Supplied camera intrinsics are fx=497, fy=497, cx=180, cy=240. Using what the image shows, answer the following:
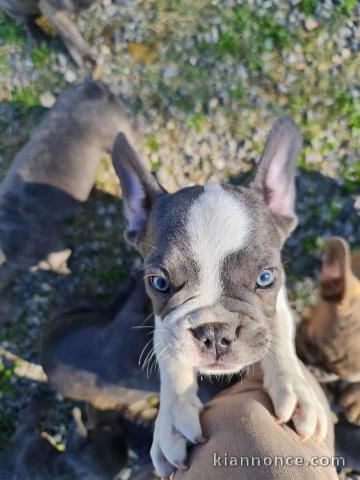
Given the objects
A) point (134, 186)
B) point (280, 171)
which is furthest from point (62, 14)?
point (280, 171)

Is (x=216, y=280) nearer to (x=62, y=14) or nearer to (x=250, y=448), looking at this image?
(x=250, y=448)

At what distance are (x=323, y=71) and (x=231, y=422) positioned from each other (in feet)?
13.0

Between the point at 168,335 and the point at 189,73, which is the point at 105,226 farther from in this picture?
the point at 168,335

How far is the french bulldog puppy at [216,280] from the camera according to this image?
3088mm

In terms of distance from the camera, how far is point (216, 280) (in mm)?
3111

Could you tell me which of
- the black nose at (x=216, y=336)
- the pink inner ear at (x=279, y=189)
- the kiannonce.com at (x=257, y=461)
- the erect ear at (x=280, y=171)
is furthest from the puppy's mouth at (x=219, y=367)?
the pink inner ear at (x=279, y=189)

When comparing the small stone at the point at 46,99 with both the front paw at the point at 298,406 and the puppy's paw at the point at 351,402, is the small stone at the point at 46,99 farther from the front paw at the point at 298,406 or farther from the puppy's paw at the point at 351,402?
the puppy's paw at the point at 351,402

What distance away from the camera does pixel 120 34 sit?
211 inches

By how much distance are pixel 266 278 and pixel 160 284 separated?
70 centimetres

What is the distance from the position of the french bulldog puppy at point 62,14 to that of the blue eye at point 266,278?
3296 millimetres

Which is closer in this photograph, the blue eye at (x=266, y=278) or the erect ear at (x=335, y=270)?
the blue eye at (x=266, y=278)

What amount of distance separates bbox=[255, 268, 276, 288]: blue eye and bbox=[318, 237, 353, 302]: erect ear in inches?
22.0

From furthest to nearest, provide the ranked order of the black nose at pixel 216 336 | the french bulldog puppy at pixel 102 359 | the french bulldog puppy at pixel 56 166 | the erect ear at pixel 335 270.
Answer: the french bulldog puppy at pixel 56 166 < the french bulldog puppy at pixel 102 359 < the erect ear at pixel 335 270 < the black nose at pixel 216 336

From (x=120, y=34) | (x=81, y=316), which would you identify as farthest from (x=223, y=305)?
(x=120, y=34)
